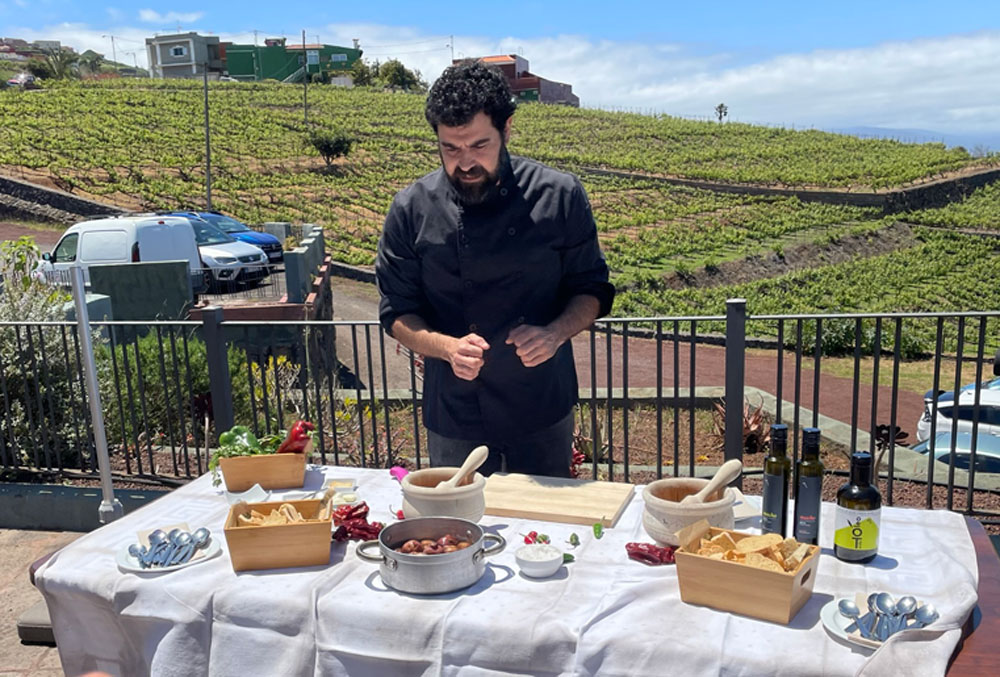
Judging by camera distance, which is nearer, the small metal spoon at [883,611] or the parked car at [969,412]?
the small metal spoon at [883,611]

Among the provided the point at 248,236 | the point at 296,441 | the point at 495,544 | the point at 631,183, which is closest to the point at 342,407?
the point at 296,441

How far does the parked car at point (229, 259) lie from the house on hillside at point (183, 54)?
246 feet

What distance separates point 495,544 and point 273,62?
310ft

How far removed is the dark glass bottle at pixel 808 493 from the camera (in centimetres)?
190

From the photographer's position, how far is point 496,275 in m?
2.43

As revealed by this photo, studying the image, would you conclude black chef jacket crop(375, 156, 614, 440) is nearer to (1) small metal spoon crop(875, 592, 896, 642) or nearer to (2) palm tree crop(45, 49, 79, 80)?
(1) small metal spoon crop(875, 592, 896, 642)

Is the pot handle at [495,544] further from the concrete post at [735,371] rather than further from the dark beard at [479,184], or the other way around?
the concrete post at [735,371]

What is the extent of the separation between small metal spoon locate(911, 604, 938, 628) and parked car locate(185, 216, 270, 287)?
663 inches

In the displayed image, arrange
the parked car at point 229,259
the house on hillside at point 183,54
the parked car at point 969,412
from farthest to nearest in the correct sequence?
the house on hillside at point 183,54 < the parked car at point 229,259 < the parked car at point 969,412

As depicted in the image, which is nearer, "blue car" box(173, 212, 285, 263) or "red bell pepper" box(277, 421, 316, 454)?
"red bell pepper" box(277, 421, 316, 454)

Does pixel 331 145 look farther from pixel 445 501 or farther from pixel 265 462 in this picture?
pixel 445 501

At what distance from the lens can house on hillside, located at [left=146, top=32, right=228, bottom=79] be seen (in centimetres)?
8900

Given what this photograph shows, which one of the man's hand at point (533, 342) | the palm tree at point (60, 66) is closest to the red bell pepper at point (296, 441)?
the man's hand at point (533, 342)

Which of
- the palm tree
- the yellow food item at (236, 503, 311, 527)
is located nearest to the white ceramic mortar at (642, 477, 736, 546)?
the yellow food item at (236, 503, 311, 527)
